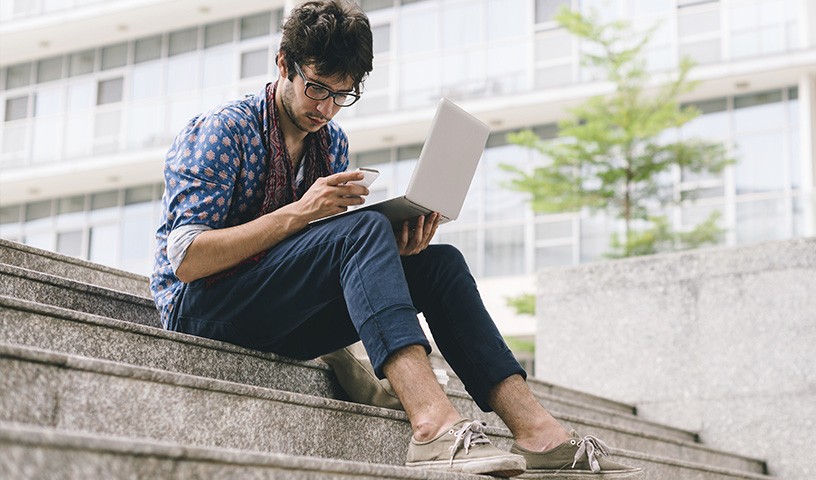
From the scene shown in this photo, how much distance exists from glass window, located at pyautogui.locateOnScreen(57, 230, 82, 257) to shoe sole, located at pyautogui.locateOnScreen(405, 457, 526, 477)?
17.5m

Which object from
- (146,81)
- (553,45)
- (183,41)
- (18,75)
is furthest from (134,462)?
(18,75)

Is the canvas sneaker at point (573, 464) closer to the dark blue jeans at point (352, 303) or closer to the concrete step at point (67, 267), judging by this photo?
the dark blue jeans at point (352, 303)

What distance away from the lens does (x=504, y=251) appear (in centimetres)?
1602

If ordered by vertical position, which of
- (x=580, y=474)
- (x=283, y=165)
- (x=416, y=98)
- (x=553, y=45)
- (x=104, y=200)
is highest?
(x=553, y=45)

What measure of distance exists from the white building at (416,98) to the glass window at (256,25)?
0.08 feet

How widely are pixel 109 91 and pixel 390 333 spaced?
58.7 ft

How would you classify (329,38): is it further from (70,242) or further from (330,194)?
(70,242)

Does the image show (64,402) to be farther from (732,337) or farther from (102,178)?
(102,178)

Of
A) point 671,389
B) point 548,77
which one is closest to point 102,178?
point 548,77

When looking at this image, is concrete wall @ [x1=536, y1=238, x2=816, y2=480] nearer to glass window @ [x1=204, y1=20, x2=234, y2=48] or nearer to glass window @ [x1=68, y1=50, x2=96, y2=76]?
glass window @ [x1=204, y1=20, x2=234, y2=48]

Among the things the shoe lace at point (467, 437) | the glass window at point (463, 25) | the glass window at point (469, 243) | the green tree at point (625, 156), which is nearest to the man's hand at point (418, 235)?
the shoe lace at point (467, 437)

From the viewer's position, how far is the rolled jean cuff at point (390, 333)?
2.50 m

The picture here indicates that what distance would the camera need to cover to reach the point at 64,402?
2.08 metres

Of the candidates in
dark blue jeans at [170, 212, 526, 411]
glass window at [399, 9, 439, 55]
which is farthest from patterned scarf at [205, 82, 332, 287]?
glass window at [399, 9, 439, 55]
